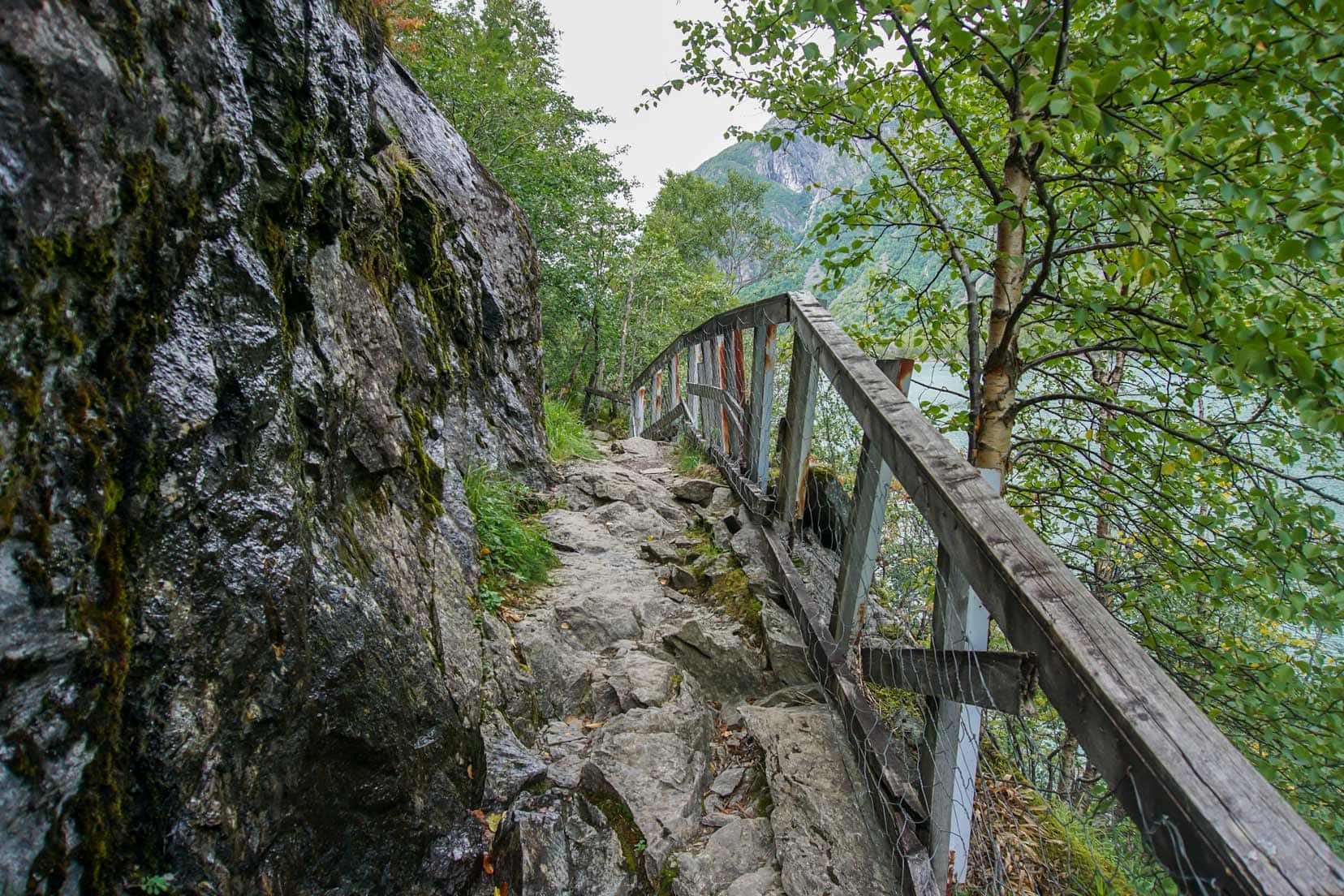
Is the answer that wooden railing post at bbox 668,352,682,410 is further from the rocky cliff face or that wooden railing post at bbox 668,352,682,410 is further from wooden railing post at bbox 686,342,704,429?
the rocky cliff face

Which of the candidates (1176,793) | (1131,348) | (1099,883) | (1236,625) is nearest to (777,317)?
(1131,348)

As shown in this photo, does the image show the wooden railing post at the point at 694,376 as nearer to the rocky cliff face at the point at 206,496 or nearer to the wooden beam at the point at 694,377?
the wooden beam at the point at 694,377

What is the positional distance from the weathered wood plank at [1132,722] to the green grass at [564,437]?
567 centimetres

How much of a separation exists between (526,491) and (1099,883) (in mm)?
3994

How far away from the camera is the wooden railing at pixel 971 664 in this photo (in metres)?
0.89

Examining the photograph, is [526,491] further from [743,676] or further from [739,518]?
[743,676]

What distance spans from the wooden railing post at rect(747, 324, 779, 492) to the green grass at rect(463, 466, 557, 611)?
4.86 feet

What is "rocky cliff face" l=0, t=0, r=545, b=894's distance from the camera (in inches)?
38.9

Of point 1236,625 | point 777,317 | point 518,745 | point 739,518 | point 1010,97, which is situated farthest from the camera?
point 1236,625

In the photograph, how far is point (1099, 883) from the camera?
1931 millimetres

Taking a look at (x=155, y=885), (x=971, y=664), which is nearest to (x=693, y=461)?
(x=971, y=664)

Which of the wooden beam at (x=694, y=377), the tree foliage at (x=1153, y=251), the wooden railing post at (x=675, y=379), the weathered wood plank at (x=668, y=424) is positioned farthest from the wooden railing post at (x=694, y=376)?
the tree foliage at (x=1153, y=251)

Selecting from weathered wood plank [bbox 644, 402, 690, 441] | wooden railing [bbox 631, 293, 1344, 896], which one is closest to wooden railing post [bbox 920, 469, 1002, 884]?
wooden railing [bbox 631, 293, 1344, 896]

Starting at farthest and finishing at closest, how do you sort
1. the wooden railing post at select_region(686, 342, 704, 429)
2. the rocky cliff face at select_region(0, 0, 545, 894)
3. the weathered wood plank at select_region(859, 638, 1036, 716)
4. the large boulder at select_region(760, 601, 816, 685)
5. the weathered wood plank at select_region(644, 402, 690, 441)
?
the weathered wood plank at select_region(644, 402, 690, 441) → the wooden railing post at select_region(686, 342, 704, 429) → the large boulder at select_region(760, 601, 816, 685) → the weathered wood plank at select_region(859, 638, 1036, 716) → the rocky cliff face at select_region(0, 0, 545, 894)
